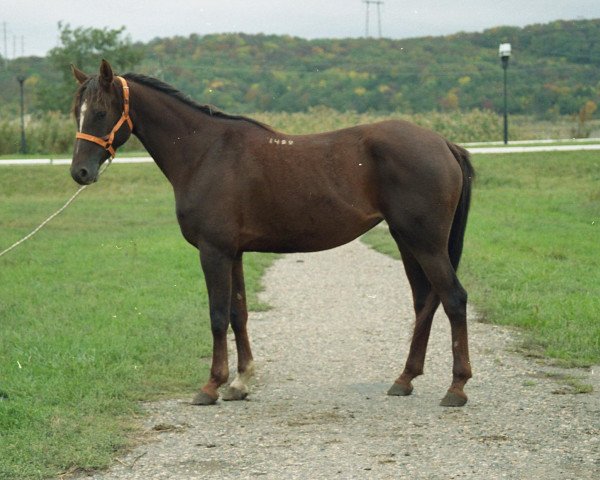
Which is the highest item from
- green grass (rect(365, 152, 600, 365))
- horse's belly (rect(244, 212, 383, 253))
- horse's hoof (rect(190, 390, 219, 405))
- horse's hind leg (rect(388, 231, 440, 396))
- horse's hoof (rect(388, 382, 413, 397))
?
horse's belly (rect(244, 212, 383, 253))

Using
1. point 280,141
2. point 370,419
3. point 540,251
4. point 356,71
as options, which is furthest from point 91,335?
point 356,71

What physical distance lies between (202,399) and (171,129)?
1.99 m

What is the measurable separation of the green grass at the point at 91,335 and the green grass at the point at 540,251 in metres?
2.85

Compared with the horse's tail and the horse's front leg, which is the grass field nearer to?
the horse's front leg

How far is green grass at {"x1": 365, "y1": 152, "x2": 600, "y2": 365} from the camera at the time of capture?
9.06 m

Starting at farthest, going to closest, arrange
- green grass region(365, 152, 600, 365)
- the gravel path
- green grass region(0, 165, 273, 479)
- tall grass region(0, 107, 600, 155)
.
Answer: tall grass region(0, 107, 600, 155) < green grass region(365, 152, 600, 365) < green grass region(0, 165, 273, 479) < the gravel path

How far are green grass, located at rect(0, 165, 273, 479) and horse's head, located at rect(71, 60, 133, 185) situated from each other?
5.06 ft

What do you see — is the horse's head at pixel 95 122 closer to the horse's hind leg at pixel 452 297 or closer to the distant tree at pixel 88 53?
the horse's hind leg at pixel 452 297

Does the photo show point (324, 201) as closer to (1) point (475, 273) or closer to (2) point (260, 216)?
(2) point (260, 216)

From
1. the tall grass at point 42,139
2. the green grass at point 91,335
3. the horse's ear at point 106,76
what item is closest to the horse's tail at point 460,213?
the green grass at point 91,335

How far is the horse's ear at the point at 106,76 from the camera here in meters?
6.91

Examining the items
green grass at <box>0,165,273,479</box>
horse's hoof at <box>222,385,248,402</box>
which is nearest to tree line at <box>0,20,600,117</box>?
green grass at <box>0,165,273,479</box>

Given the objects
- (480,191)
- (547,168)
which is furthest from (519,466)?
(547,168)

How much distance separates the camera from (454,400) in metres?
6.68
